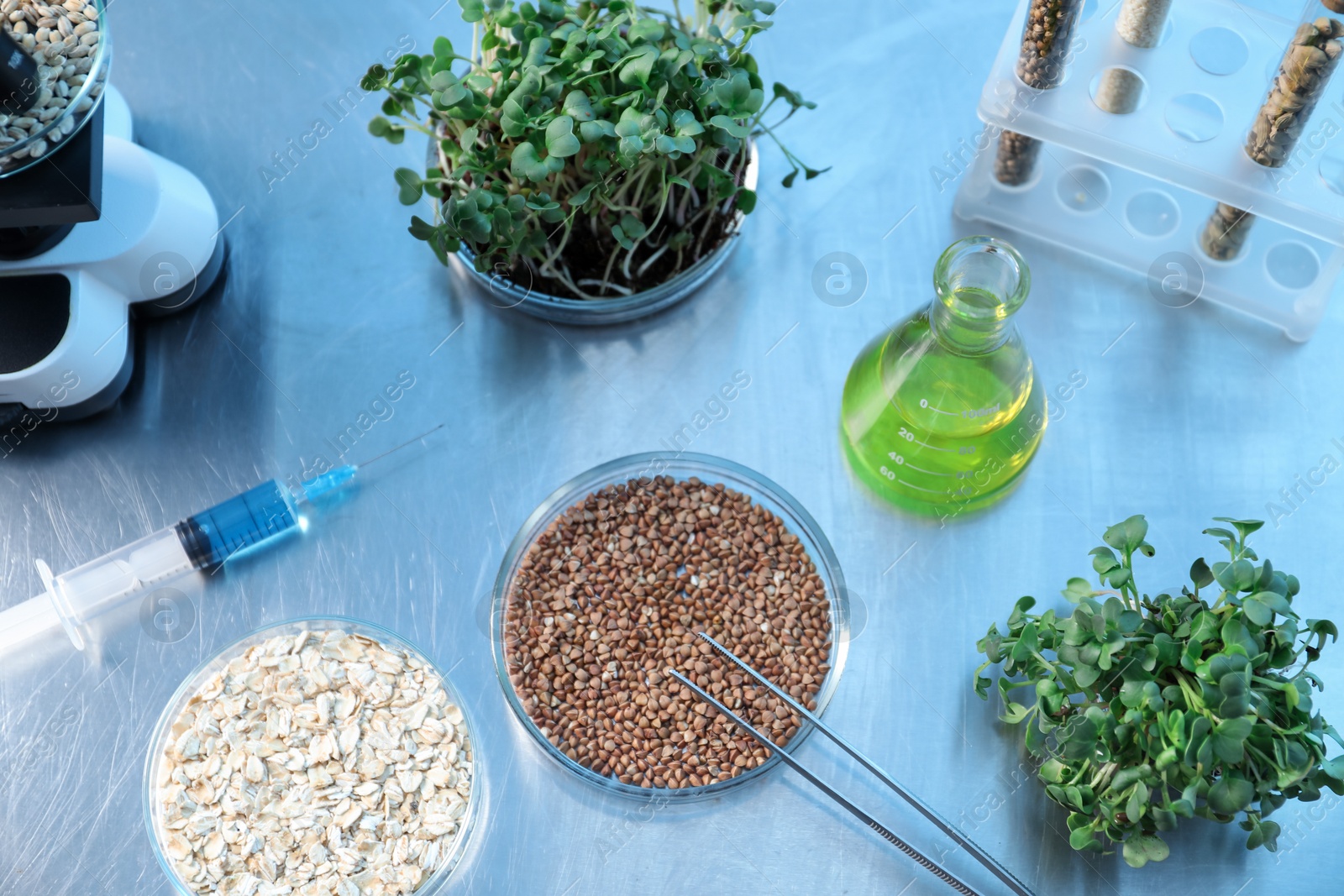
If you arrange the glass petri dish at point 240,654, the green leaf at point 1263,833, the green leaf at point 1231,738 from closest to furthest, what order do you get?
the green leaf at point 1231,738 → the green leaf at point 1263,833 → the glass petri dish at point 240,654

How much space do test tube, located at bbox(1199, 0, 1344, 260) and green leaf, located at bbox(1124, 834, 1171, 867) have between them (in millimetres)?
570

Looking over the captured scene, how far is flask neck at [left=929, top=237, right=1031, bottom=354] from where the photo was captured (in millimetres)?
911

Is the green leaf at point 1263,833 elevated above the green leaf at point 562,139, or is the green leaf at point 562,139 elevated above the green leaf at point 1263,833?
the green leaf at point 562,139

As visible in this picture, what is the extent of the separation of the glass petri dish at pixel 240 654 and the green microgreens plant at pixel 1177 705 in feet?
1.60

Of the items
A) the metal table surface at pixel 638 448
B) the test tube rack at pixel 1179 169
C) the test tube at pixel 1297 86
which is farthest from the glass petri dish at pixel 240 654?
the test tube at pixel 1297 86

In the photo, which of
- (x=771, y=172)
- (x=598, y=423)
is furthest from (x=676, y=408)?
(x=771, y=172)

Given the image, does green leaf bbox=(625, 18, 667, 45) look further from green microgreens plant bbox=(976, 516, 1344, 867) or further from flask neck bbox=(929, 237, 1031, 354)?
green microgreens plant bbox=(976, 516, 1344, 867)

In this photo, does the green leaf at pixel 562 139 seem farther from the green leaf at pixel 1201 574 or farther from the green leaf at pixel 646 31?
the green leaf at pixel 1201 574

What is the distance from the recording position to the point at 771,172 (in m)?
1.23

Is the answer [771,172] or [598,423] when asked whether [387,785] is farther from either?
[771,172]

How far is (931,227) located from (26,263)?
33.6 inches

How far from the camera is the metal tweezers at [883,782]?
0.97m

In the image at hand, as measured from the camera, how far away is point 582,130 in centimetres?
94

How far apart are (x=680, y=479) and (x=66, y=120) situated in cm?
61
